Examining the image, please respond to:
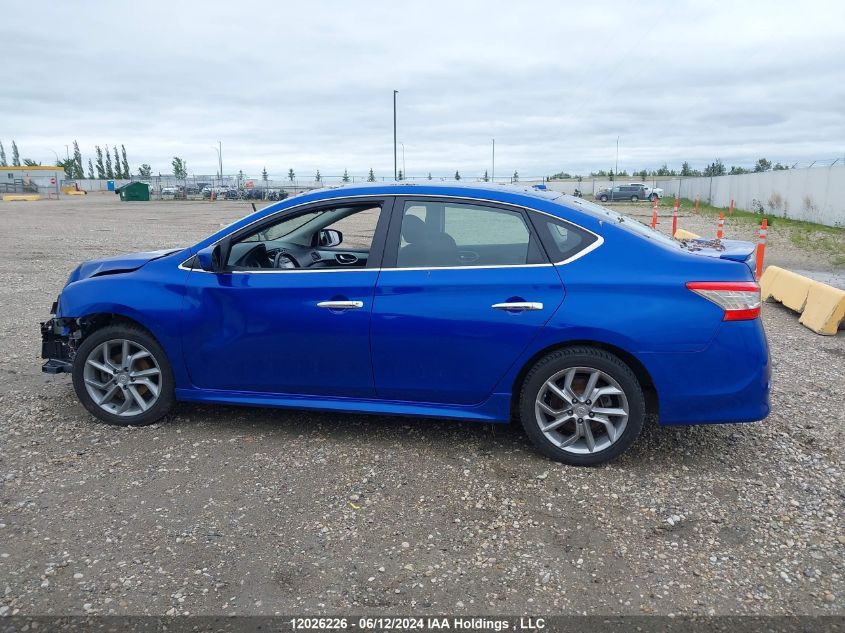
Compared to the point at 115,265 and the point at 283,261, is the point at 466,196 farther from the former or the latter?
the point at 115,265

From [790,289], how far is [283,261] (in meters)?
7.13

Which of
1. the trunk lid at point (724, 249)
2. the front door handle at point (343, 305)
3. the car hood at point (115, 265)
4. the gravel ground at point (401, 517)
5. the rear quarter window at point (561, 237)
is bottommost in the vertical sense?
the gravel ground at point (401, 517)

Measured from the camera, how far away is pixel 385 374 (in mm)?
4238

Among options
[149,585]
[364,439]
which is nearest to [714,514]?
[364,439]

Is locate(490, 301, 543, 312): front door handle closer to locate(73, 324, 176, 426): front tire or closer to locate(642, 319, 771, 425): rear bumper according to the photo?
locate(642, 319, 771, 425): rear bumper

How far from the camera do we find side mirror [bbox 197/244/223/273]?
14.4 feet

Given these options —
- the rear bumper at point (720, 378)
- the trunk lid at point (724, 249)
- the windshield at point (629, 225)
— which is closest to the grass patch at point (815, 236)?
the trunk lid at point (724, 249)

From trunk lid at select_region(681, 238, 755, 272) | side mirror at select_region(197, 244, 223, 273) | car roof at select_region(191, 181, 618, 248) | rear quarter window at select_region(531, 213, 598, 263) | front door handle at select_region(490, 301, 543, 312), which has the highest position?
car roof at select_region(191, 181, 618, 248)

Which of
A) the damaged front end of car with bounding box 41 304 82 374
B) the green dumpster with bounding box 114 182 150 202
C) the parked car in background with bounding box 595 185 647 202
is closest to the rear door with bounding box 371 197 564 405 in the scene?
the damaged front end of car with bounding box 41 304 82 374

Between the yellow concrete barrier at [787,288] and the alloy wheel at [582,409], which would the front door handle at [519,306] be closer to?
the alloy wheel at [582,409]

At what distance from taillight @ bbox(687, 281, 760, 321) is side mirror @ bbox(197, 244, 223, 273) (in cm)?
288

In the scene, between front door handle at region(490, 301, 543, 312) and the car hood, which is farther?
the car hood

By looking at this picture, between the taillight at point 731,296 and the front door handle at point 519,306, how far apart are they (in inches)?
33.3

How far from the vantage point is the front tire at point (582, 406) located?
393 cm
